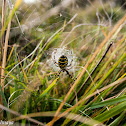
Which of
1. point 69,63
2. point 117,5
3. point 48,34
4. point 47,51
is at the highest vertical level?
point 117,5

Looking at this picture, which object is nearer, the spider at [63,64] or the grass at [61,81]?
the grass at [61,81]

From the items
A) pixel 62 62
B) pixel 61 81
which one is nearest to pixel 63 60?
pixel 62 62

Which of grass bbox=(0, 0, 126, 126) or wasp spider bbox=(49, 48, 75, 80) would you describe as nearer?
grass bbox=(0, 0, 126, 126)

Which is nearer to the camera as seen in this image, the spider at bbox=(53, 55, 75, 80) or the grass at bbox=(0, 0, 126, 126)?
the grass at bbox=(0, 0, 126, 126)

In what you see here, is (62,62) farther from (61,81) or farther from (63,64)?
(61,81)

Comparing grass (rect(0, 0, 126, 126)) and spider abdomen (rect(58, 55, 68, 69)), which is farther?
spider abdomen (rect(58, 55, 68, 69))

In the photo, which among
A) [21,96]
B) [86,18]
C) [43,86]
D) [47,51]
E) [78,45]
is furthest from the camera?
[86,18]

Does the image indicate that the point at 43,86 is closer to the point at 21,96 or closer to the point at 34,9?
the point at 21,96

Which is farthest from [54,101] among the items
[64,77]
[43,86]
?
[64,77]
